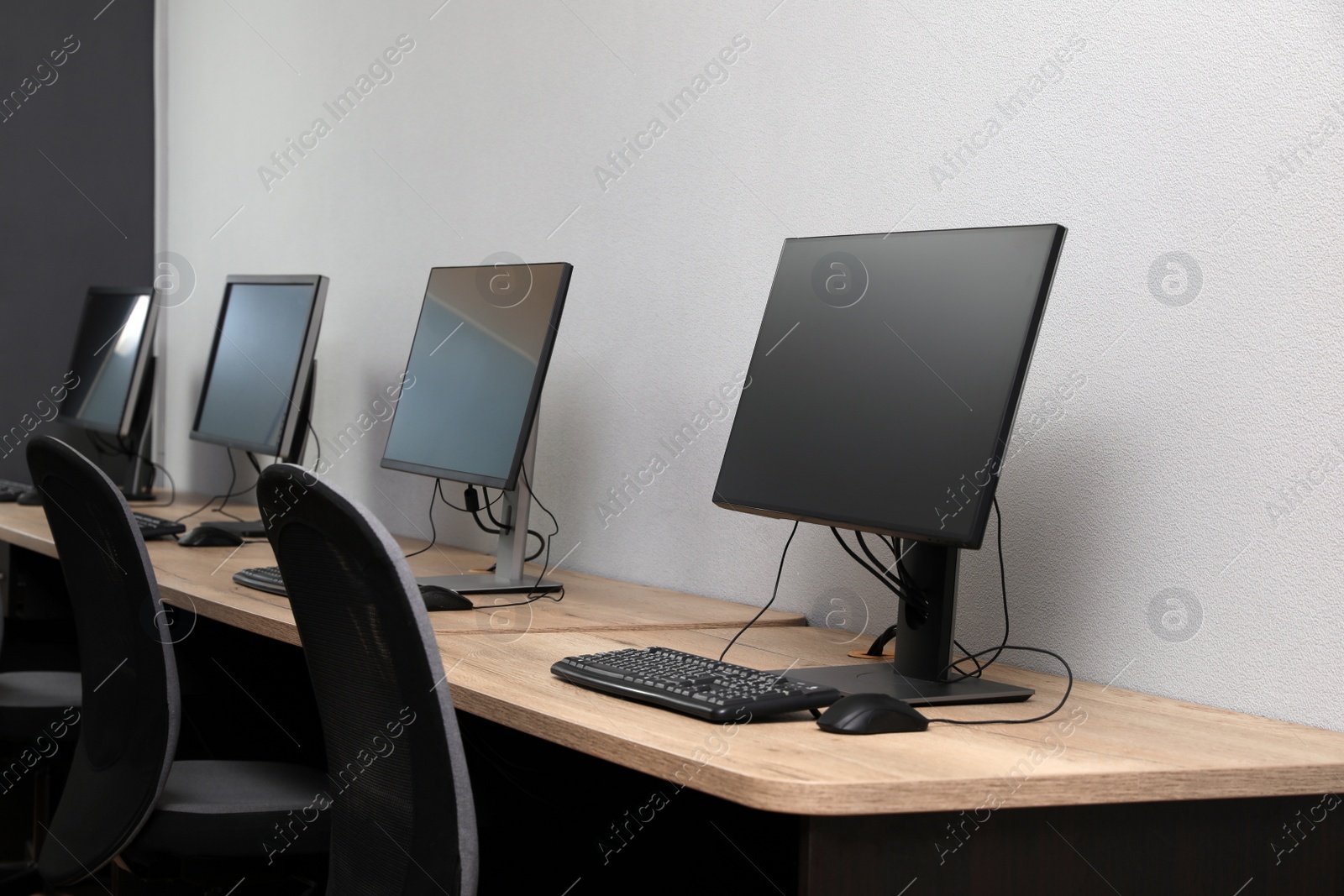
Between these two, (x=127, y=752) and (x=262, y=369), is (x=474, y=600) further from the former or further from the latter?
(x=262, y=369)

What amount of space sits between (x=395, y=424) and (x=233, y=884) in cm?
Result: 98

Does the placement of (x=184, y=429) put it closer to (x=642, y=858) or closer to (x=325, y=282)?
(x=325, y=282)

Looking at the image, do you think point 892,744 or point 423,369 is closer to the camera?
point 892,744

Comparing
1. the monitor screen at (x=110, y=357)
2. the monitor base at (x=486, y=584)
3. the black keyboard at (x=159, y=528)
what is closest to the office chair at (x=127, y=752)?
the monitor base at (x=486, y=584)

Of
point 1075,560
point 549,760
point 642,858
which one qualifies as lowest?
point 642,858

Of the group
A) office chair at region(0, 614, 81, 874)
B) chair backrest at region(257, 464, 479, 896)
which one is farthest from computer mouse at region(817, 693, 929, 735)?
office chair at region(0, 614, 81, 874)

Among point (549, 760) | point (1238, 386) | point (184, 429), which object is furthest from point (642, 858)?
point (184, 429)

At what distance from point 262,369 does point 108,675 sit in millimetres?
1327

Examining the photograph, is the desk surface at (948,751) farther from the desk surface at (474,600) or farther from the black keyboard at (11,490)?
the black keyboard at (11,490)

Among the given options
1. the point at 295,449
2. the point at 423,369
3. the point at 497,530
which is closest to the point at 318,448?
the point at 295,449

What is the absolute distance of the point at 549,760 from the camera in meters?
2.12

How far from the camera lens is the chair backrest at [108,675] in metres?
1.78

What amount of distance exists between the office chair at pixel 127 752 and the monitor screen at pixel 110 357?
1.70 meters

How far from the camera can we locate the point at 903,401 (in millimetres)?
1498
